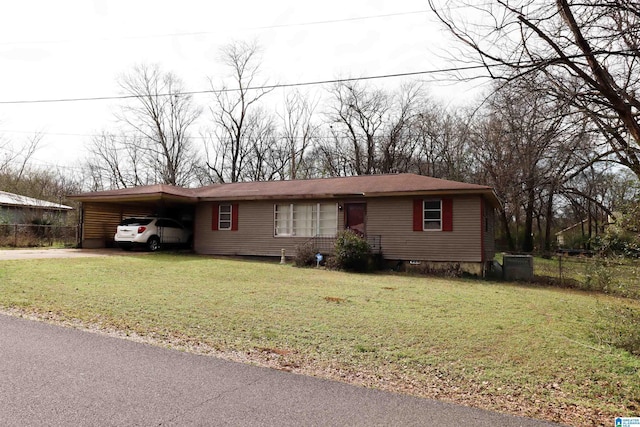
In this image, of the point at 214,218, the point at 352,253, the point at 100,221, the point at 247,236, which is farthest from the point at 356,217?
the point at 100,221

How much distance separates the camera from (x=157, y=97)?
36.1 metres

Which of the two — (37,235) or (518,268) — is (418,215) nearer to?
(518,268)

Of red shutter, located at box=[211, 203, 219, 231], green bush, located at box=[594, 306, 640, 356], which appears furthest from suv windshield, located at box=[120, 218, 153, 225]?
green bush, located at box=[594, 306, 640, 356]

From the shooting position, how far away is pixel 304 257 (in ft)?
50.5

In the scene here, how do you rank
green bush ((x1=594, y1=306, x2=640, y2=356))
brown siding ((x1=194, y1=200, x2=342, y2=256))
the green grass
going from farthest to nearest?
brown siding ((x1=194, y1=200, x2=342, y2=256))
green bush ((x1=594, y1=306, x2=640, y2=356))
the green grass

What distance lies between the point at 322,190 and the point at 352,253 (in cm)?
362

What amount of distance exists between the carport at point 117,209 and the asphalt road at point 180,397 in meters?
13.5

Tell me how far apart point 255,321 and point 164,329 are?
134cm

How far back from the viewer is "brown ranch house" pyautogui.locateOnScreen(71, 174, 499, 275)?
47.7 ft

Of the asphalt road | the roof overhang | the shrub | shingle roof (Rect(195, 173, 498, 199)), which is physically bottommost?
the asphalt road

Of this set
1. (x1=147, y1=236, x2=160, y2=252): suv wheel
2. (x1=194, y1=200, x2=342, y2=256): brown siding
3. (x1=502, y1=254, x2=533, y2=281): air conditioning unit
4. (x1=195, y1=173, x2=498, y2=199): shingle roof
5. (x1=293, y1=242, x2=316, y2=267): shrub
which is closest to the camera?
(x1=502, y1=254, x2=533, y2=281): air conditioning unit

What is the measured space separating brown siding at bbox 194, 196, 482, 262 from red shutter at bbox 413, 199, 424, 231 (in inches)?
6.1

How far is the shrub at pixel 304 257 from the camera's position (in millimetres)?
15383

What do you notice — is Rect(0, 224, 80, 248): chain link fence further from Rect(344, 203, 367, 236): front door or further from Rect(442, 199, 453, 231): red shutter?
Rect(442, 199, 453, 231): red shutter
